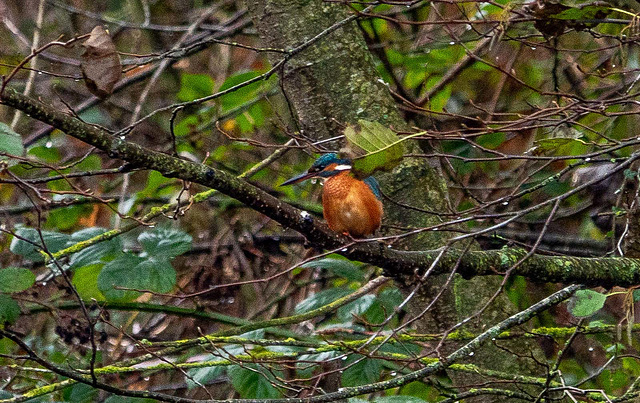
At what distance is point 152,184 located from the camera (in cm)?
346

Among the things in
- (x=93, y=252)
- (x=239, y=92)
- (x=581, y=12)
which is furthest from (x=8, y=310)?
(x=581, y=12)

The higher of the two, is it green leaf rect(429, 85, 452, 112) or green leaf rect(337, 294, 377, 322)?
green leaf rect(429, 85, 452, 112)

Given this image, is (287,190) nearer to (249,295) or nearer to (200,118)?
(200,118)

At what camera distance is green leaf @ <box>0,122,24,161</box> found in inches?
66.6

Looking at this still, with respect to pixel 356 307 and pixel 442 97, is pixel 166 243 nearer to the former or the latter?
pixel 356 307

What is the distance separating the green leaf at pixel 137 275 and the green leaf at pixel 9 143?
3.08 ft

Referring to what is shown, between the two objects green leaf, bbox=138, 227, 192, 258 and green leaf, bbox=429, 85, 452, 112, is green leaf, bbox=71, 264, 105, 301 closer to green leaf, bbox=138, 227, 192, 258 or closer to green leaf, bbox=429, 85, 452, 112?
green leaf, bbox=138, 227, 192, 258

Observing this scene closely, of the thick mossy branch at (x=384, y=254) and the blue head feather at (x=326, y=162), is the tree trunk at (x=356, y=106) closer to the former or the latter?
A: the blue head feather at (x=326, y=162)

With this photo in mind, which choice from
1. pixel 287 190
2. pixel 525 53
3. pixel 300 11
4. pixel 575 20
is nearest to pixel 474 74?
pixel 525 53

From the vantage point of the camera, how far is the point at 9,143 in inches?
67.5

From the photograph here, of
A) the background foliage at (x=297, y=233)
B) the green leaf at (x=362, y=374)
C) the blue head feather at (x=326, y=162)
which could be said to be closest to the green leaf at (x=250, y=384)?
the background foliage at (x=297, y=233)

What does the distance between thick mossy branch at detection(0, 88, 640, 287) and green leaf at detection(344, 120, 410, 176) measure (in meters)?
0.24

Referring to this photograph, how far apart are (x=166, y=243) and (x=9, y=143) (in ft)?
3.76

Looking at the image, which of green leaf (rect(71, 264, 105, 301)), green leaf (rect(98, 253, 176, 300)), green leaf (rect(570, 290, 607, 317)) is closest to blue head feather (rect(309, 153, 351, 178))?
green leaf (rect(98, 253, 176, 300))
